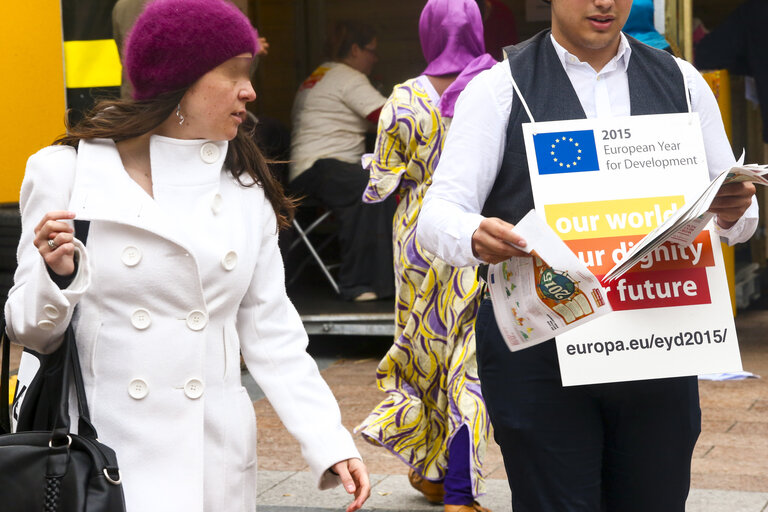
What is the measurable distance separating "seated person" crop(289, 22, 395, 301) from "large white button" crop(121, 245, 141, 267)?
6.17 meters

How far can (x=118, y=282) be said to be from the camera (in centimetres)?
238

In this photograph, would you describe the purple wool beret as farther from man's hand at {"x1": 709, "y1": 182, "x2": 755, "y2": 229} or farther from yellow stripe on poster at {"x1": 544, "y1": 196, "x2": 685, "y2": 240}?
man's hand at {"x1": 709, "y1": 182, "x2": 755, "y2": 229}

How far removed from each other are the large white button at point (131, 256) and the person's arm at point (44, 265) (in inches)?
5.4

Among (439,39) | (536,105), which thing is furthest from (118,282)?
(439,39)

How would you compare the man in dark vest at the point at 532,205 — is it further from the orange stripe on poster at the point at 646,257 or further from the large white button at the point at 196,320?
the large white button at the point at 196,320

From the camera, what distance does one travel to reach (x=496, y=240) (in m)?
2.37

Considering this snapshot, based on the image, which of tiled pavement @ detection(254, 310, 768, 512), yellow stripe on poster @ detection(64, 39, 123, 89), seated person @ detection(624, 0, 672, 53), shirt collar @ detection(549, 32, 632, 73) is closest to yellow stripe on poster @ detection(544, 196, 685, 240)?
shirt collar @ detection(549, 32, 632, 73)

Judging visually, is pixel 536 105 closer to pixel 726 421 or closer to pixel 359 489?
pixel 359 489

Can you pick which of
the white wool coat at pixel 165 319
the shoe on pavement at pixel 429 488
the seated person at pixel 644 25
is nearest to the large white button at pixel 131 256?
the white wool coat at pixel 165 319

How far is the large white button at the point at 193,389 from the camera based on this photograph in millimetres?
2422

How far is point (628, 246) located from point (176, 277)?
916mm

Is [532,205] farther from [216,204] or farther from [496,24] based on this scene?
[496,24]

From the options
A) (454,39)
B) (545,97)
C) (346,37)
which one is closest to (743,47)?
(346,37)

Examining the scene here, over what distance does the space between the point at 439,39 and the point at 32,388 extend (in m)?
2.99
